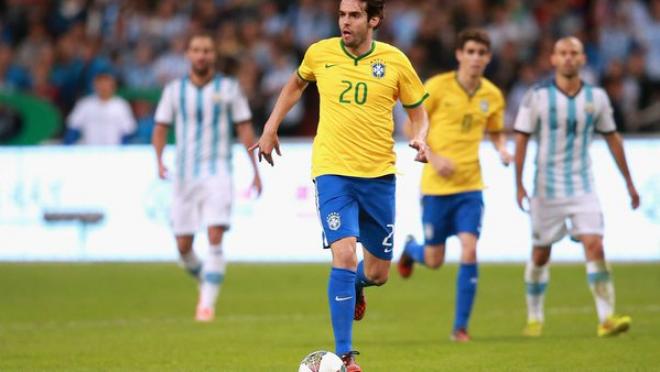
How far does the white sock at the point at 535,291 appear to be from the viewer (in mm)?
12594

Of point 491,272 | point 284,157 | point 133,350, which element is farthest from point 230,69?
point 133,350

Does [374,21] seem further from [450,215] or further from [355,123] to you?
[450,215]

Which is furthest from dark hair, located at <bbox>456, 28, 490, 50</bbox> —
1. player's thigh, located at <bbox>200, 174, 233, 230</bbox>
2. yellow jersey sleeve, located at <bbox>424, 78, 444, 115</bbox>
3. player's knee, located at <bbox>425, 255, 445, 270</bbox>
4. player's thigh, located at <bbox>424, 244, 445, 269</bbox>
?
player's thigh, located at <bbox>200, 174, 233, 230</bbox>

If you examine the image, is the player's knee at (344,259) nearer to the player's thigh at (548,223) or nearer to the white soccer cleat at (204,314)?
the player's thigh at (548,223)

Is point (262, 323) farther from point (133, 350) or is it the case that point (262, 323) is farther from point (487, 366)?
point (487, 366)

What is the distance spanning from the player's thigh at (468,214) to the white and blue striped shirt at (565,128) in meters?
0.59

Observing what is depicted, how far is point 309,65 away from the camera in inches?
379

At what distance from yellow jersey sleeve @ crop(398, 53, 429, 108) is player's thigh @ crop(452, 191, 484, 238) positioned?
289 centimetres

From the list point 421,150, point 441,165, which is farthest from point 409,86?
point 441,165

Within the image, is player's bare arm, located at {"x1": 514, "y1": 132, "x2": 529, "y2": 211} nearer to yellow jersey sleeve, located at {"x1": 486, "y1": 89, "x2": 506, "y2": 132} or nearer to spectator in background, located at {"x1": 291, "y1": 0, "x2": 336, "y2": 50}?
yellow jersey sleeve, located at {"x1": 486, "y1": 89, "x2": 506, "y2": 132}

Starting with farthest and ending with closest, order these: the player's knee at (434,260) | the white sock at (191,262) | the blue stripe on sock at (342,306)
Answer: the white sock at (191,262) < the player's knee at (434,260) < the blue stripe on sock at (342,306)

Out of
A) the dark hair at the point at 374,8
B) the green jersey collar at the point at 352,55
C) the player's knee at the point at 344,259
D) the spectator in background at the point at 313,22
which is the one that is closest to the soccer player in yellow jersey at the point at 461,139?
the green jersey collar at the point at 352,55

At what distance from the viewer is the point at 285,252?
19.6m

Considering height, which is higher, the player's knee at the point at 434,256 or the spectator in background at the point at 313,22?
the spectator in background at the point at 313,22
